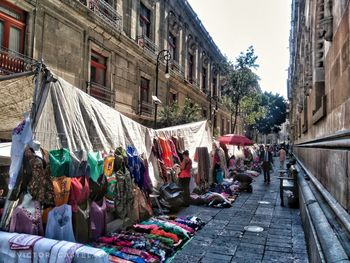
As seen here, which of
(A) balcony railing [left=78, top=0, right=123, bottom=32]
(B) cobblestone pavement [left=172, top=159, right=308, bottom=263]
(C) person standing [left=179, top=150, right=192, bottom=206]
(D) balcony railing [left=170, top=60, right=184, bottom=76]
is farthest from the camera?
(D) balcony railing [left=170, top=60, right=184, bottom=76]

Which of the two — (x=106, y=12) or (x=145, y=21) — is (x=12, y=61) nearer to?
(x=106, y=12)

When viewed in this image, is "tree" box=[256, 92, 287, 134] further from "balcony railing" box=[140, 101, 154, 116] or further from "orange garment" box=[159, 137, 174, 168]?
"orange garment" box=[159, 137, 174, 168]

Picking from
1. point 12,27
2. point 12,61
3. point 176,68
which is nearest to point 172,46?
point 176,68

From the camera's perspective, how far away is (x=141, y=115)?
16.6 metres

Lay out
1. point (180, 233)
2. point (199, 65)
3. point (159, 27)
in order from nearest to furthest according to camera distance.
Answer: point (180, 233)
point (159, 27)
point (199, 65)

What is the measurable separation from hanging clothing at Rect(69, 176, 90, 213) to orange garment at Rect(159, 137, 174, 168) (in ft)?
14.0

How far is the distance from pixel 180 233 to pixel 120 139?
2.38 metres

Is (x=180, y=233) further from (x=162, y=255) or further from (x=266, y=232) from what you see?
(x=266, y=232)

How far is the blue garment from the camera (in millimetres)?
6855

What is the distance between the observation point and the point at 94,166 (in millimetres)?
5223

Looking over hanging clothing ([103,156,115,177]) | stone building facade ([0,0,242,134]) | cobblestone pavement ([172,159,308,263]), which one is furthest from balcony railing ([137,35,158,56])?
hanging clothing ([103,156,115,177])

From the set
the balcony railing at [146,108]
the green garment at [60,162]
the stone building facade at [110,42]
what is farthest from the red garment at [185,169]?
the balcony railing at [146,108]

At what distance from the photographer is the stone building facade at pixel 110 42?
9.91 metres

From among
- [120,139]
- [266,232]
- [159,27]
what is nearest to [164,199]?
[120,139]
